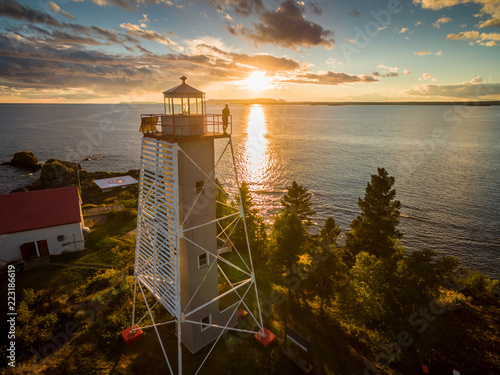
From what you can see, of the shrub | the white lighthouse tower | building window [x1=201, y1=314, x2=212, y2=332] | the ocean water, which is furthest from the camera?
the ocean water

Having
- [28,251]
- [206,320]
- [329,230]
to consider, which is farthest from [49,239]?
[329,230]

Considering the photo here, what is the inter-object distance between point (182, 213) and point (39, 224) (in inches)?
820

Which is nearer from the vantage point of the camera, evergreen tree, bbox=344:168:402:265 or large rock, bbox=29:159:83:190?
evergreen tree, bbox=344:168:402:265

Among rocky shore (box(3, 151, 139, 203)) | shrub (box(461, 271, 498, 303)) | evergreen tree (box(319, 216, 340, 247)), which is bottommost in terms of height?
shrub (box(461, 271, 498, 303))

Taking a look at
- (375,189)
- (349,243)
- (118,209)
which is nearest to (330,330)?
(349,243)

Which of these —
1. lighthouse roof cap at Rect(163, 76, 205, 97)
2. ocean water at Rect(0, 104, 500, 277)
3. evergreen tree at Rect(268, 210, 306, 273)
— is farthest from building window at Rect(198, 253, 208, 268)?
ocean water at Rect(0, 104, 500, 277)

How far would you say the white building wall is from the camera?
2442 cm

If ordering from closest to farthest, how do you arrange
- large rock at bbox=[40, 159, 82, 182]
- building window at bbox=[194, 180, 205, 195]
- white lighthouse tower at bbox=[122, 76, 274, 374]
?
white lighthouse tower at bbox=[122, 76, 274, 374]
building window at bbox=[194, 180, 205, 195]
large rock at bbox=[40, 159, 82, 182]

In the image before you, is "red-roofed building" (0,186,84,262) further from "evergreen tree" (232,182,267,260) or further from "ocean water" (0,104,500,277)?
"ocean water" (0,104,500,277)

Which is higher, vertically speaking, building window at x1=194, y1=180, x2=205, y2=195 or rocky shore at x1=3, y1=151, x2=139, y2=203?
building window at x1=194, y1=180, x2=205, y2=195

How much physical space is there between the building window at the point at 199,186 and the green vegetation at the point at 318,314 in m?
3.05

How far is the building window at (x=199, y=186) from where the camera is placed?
1441cm

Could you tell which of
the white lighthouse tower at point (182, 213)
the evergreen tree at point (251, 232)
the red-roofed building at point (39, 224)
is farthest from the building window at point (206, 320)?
the red-roofed building at point (39, 224)

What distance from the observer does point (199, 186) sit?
14.7 meters
